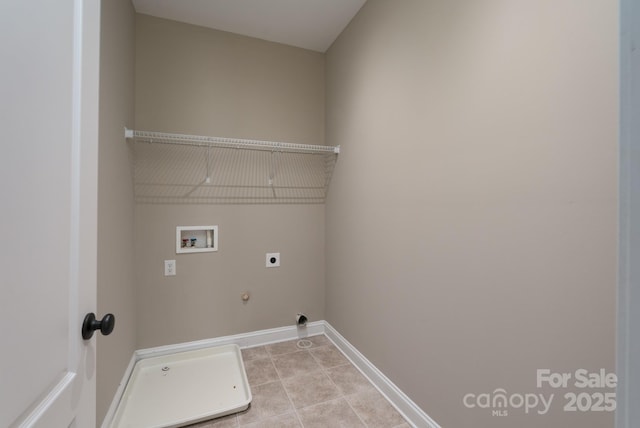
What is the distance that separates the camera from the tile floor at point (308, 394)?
156 cm

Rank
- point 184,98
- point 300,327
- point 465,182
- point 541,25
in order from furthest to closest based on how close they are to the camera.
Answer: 1. point 300,327
2. point 184,98
3. point 465,182
4. point 541,25

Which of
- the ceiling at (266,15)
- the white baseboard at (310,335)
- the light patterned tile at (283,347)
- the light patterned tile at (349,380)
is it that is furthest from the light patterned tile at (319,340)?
the ceiling at (266,15)

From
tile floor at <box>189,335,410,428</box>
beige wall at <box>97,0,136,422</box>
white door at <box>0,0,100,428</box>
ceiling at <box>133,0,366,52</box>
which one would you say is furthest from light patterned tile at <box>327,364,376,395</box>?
ceiling at <box>133,0,366,52</box>

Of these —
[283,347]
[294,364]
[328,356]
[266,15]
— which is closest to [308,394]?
[294,364]

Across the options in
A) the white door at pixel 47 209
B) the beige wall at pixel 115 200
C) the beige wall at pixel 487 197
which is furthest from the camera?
the beige wall at pixel 115 200

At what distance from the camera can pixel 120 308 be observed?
1680mm

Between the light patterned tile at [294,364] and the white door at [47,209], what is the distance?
1.47 meters

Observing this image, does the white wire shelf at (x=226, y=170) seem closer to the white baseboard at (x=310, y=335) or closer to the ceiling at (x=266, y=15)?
the ceiling at (x=266, y=15)

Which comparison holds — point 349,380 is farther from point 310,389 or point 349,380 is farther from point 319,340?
point 319,340

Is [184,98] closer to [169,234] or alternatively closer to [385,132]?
[169,234]

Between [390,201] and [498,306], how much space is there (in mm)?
823

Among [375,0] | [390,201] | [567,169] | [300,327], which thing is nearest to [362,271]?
[390,201]

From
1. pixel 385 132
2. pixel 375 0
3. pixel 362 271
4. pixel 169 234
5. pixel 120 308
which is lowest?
pixel 120 308

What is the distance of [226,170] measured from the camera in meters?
2.32
